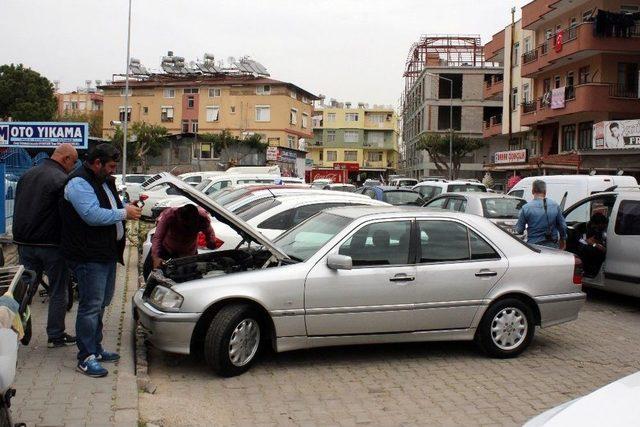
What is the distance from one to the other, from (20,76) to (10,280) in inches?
2516

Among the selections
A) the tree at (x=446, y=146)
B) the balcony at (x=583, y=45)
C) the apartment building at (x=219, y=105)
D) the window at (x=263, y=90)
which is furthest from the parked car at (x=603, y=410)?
the window at (x=263, y=90)

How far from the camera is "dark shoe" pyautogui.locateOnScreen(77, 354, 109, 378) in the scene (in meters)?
5.54

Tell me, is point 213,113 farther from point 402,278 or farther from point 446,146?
point 402,278

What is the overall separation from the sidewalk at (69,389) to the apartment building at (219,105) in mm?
58628

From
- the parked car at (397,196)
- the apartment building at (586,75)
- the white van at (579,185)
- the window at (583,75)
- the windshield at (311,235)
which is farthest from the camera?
the window at (583,75)

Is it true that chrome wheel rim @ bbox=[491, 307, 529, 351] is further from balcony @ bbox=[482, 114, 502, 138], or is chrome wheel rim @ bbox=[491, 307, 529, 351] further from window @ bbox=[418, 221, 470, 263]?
balcony @ bbox=[482, 114, 502, 138]

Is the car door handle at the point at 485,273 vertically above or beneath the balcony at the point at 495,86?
beneath

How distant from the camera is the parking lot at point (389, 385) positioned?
16.9 feet

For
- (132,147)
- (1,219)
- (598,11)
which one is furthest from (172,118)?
(1,219)

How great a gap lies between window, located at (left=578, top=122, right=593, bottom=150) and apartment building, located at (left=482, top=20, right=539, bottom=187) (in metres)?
3.70

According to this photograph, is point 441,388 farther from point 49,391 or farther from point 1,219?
point 1,219

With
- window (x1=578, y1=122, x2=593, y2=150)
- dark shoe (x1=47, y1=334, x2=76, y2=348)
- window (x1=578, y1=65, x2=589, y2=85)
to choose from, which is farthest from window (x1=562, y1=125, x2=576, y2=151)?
dark shoe (x1=47, y1=334, x2=76, y2=348)

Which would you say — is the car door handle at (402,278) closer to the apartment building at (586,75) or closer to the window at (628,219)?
the window at (628,219)

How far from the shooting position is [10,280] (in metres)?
4.45
